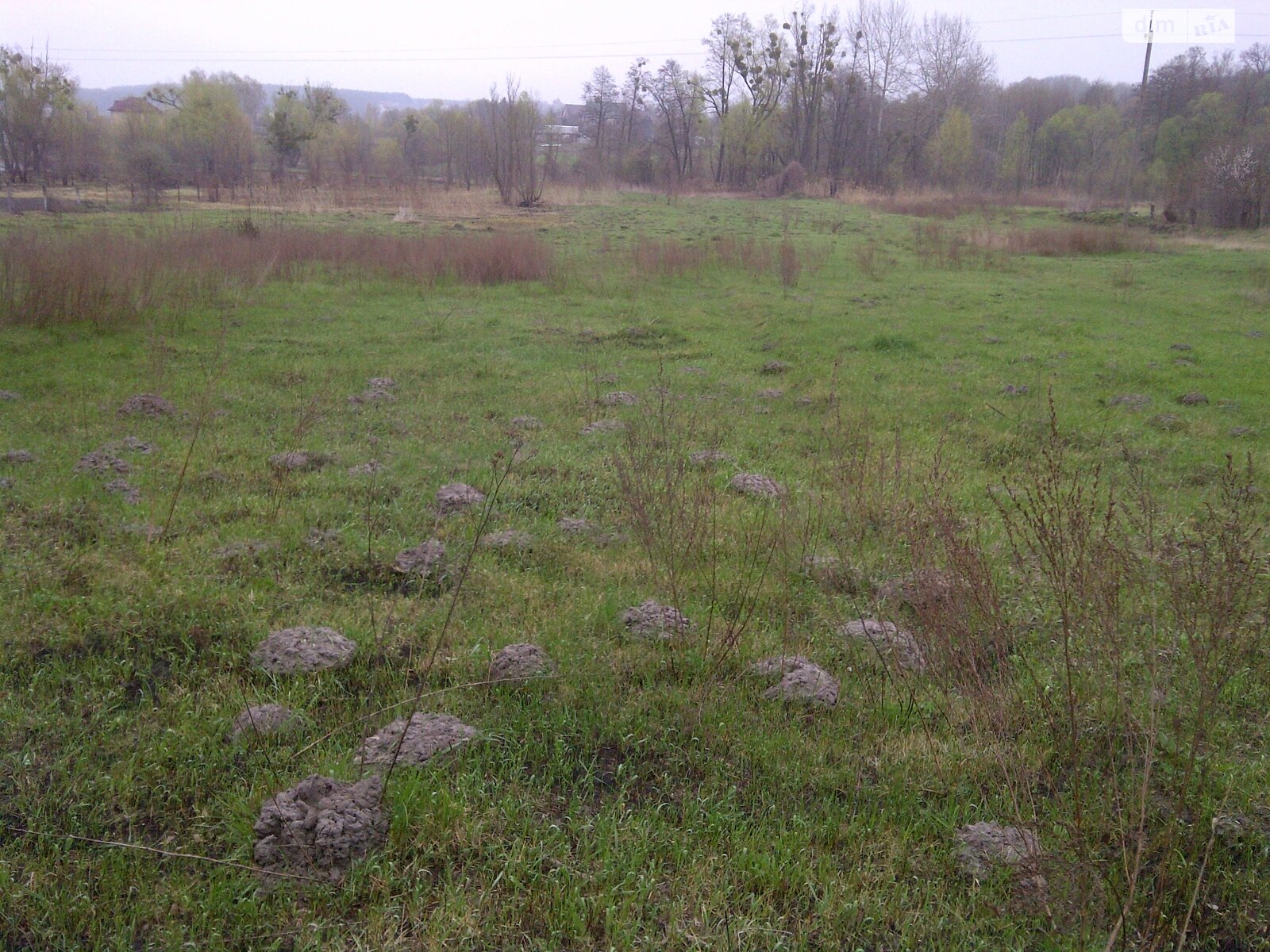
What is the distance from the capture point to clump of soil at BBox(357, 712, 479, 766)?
3039 mm

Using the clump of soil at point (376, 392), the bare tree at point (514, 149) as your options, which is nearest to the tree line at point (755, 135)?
the bare tree at point (514, 149)

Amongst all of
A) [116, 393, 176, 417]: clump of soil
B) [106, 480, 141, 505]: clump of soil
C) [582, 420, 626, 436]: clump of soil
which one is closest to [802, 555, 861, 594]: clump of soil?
[582, 420, 626, 436]: clump of soil

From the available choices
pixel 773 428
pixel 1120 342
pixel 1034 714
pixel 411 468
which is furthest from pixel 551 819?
pixel 1120 342

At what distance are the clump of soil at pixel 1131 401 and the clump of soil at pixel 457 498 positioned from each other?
6.94 metres

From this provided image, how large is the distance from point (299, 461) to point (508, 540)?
7.14 feet

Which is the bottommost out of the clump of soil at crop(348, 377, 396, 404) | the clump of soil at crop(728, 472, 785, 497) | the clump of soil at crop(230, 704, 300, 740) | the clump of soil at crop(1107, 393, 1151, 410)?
the clump of soil at crop(230, 704, 300, 740)

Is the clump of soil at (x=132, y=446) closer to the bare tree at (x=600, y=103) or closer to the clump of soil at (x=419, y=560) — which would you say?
the clump of soil at (x=419, y=560)

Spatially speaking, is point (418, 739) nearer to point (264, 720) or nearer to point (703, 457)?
point (264, 720)

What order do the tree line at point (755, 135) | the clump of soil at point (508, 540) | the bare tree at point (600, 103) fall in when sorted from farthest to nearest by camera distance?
1. the bare tree at point (600, 103)
2. the tree line at point (755, 135)
3. the clump of soil at point (508, 540)

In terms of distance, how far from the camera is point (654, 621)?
13.5 ft

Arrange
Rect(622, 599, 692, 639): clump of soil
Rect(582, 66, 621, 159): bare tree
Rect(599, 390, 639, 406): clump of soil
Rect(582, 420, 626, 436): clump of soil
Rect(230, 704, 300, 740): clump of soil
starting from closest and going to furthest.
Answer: Rect(230, 704, 300, 740): clump of soil, Rect(622, 599, 692, 639): clump of soil, Rect(582, 420, 626, 436): clump of soil, Rect(599, 390, 639, 406): clump of soil, Rect(582, 66, 621, 159): bare tree

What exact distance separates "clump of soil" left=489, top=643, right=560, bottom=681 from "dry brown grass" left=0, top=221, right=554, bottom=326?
9.22m

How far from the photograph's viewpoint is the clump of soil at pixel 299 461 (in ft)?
20.2

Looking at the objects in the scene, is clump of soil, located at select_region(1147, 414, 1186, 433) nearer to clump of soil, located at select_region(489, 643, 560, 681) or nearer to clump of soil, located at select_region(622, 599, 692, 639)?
clump of soil, located at select_region(622, 599, 692, 639)
